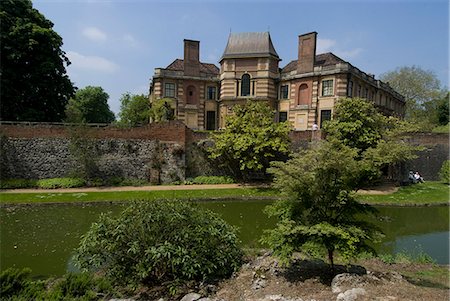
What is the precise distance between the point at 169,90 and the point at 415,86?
127 ft

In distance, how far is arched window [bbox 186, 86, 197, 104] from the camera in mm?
34750

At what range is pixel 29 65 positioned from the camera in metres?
25.7

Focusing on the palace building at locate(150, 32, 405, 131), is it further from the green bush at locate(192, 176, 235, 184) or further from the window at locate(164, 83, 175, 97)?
the green bush at locate(192, 176, 235, 184)

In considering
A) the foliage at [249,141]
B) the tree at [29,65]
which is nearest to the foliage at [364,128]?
the foliage at [249,141]

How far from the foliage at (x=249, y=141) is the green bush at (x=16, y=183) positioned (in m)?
13.2

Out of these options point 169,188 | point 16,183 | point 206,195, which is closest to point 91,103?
point 16,183

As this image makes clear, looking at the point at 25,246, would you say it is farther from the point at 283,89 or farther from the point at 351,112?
the point at 283,89

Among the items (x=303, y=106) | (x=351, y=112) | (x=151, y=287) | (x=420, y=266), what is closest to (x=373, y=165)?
(x=420, y=266)

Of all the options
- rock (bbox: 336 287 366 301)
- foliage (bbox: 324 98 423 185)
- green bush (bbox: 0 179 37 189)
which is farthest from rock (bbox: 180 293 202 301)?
green bush (bbox: 0 179 37 189)

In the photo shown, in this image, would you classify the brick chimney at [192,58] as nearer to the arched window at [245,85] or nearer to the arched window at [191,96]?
the arched window at [191,96]

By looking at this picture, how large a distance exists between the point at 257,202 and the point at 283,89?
59.6ft

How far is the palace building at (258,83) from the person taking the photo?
101 feet

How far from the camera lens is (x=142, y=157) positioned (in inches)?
963

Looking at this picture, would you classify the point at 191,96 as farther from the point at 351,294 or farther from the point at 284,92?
the point at 351,294
